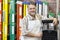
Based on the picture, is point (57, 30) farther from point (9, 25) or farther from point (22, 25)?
point (9, 25)

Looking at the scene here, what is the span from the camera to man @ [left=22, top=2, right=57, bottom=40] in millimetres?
2314

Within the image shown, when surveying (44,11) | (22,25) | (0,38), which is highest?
(44,11)

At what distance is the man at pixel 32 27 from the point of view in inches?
91.1

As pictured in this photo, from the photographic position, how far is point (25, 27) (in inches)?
92.4

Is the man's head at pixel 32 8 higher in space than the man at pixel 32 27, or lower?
higher

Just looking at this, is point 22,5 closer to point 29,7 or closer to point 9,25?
point 29,7

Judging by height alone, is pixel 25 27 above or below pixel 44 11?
below

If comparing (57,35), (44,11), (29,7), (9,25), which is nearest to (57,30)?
(57,35)

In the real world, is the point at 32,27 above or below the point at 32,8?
below

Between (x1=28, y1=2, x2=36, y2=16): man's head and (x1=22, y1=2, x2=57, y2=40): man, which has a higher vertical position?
(x1=28, y1=2, x2=36, y2=16): man's head

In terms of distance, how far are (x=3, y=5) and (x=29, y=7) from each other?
0.98ft

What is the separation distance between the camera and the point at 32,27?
7.66ft

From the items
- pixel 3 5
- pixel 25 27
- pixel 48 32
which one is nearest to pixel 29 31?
pixel 25 27

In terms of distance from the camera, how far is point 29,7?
2.34 m
